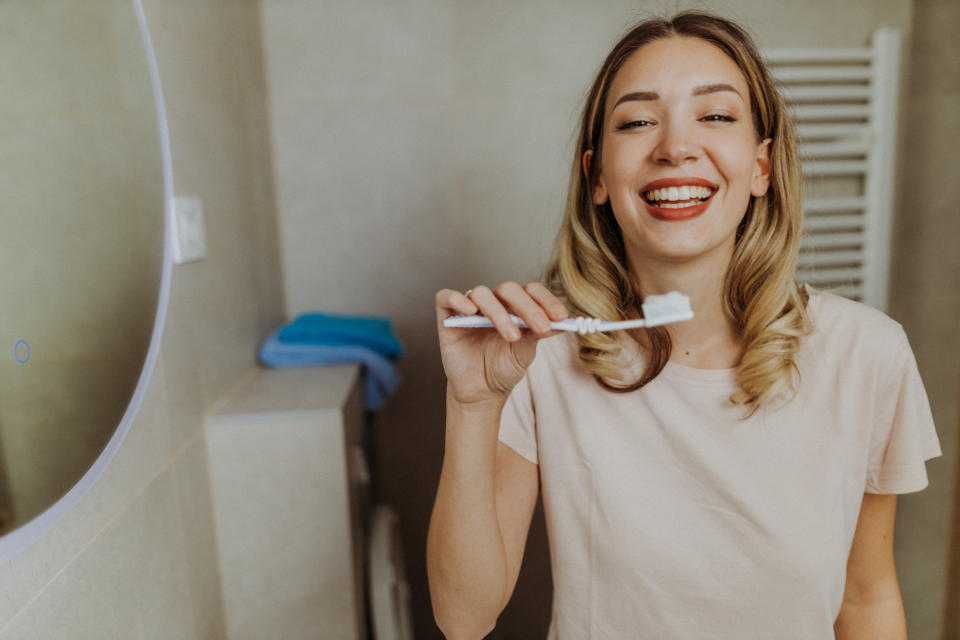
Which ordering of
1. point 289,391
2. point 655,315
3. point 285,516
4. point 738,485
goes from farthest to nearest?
point 289,391 < point 285,516 < point 738,485 < point 655,315

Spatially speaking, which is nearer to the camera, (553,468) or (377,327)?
(553,468)

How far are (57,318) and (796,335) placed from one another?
82 cm

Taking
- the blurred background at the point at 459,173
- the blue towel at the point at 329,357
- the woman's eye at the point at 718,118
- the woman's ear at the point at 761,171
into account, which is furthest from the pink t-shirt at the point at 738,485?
the blurred background at the point at 459,173

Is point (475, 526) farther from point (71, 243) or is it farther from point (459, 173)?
point (459, 173)

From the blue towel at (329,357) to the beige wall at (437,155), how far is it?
210 mm

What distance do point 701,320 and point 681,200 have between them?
0.20 meters

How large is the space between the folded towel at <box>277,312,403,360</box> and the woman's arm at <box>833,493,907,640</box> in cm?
85

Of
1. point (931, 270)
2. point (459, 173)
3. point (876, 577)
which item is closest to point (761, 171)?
point (876, 577)

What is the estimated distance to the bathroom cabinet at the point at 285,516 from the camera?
2.96 ft

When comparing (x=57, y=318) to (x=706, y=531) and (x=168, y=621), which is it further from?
(x=706, y=531)

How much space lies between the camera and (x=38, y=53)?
0.46m

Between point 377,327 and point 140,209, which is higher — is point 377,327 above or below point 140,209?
below

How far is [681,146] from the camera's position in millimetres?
705

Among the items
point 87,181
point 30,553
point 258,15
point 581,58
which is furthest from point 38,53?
point 581,58
